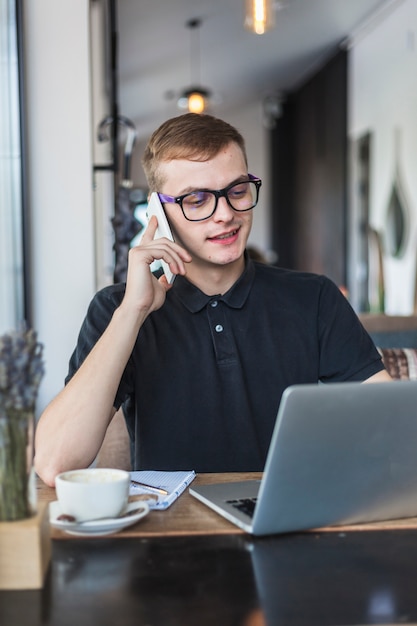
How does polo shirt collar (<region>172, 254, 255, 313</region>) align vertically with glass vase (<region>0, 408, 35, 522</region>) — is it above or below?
above

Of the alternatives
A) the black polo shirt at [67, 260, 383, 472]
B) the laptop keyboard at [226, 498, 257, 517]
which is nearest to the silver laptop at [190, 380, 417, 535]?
the laptop keyboard at [226, 498, 257, 517]

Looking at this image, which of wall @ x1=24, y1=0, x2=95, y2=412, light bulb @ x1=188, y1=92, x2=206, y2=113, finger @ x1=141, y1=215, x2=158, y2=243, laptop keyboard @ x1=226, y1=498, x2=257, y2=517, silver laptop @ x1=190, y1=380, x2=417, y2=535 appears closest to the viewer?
silver laptop @ x1=190, y1=380, x2=417, y2=535

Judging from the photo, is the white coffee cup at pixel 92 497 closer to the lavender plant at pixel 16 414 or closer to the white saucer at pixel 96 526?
the white saucer at pixel 96 526

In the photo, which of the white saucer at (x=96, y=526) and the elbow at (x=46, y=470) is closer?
the white saucer at (x=96, y=526)

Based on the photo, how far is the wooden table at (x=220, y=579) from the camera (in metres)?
0.84

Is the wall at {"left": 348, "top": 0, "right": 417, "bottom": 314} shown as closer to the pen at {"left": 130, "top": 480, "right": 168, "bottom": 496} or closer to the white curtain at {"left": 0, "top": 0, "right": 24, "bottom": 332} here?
the white curtain at {"left": 0, "top": 0, "right": 24, "bottom": 332}

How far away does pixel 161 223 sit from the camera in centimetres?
167

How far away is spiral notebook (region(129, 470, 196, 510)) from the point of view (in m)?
1.22

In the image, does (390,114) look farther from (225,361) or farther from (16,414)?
(16,414)

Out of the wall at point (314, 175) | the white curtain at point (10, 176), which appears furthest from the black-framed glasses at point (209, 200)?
the wall at point (314, 175)

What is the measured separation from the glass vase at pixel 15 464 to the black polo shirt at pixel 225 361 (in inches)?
26.0

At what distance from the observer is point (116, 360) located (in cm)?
145

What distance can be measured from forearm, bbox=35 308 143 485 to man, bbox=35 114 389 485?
0.34 feet

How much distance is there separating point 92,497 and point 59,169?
60.9 inches
